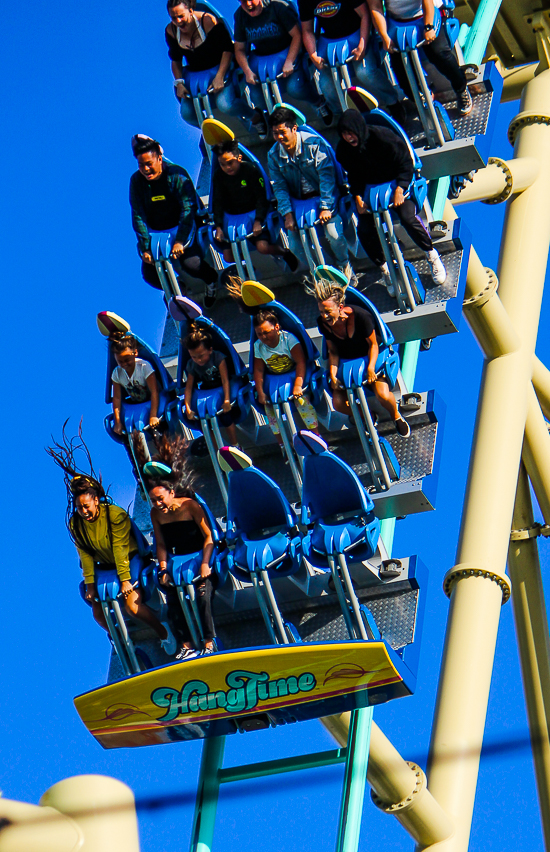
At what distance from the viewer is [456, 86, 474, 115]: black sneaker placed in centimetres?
924

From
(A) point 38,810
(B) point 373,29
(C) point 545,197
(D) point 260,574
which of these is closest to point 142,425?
(D) point 260,574

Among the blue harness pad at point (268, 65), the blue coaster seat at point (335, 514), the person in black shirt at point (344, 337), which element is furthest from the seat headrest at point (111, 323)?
the blue harness pad at point (268, 65)

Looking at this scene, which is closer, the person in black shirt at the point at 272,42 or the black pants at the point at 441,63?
the black pants at the point at 441,63

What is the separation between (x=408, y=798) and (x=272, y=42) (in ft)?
16.9

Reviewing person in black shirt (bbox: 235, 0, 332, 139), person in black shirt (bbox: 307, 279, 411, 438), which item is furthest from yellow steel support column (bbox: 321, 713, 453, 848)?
person in black shirt (bbox: 235, 0, 332, 139)

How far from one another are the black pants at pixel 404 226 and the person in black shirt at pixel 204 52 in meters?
1.89

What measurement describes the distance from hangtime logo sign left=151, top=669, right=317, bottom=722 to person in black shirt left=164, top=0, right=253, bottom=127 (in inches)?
180

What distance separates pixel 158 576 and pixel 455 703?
→ 1.97 meters

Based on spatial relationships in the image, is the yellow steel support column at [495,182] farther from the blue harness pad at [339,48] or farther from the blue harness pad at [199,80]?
the blue harness pad at [199,80]

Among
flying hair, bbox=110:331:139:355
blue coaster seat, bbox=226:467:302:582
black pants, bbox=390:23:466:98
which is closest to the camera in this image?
blue coaster seat, bbox=226:467:302:582

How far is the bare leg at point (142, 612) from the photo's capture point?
736 cm

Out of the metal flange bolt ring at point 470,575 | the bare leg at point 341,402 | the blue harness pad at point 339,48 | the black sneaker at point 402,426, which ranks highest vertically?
the blue harness pad at point 339,48

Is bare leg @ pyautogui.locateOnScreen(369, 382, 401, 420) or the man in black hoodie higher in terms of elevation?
the man in black hoodie

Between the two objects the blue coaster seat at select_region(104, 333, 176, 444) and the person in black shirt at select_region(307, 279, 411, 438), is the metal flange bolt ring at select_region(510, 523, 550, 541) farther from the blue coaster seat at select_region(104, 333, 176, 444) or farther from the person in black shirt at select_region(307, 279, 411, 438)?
the blue coaster seat at select_region(104, 333, 176, 444)
